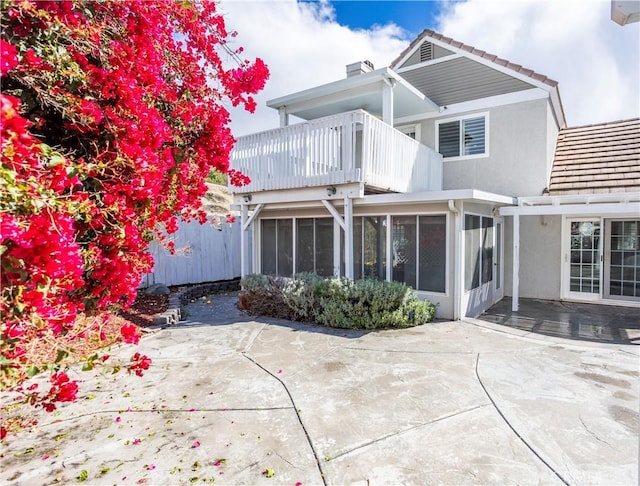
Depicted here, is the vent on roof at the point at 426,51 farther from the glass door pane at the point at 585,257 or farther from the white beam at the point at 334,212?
the glass door pane at the point at 585,257

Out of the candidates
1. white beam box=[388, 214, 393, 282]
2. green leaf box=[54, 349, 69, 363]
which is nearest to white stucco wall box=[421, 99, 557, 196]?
white beam box=[388, 214, 393, 282]

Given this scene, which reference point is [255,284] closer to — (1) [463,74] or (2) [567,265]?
(2) [567,265]

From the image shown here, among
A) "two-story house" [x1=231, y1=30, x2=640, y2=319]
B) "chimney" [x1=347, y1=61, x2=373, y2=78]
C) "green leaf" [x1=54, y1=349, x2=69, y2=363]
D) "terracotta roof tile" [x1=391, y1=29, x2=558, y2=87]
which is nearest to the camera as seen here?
"green leaf" [x1=54, y1=349, x2=69, y2=363]

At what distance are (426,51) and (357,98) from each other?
3.60 m

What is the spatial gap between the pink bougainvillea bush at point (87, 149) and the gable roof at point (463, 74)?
31.1 ft

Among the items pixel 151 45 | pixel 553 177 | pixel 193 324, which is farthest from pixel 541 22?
pixel 193 324

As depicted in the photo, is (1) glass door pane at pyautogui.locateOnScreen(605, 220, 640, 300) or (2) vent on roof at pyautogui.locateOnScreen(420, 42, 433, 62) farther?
(2) vent on roof at pyautogui.locateOnScreen(420, 42, 433, 62)

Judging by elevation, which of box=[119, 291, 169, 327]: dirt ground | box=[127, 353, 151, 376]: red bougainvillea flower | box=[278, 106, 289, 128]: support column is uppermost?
box=[278, 106, 289, 128]: support column

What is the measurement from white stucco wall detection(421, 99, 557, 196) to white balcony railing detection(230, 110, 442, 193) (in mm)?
1667

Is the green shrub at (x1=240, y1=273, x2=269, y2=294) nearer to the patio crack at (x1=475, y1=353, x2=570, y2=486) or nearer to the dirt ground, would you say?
the dirt ground

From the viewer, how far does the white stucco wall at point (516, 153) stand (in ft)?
32.0

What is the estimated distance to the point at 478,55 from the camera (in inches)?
407

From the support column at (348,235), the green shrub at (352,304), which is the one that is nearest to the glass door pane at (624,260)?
the green shrub at (352,304)

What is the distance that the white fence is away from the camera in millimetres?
10678
